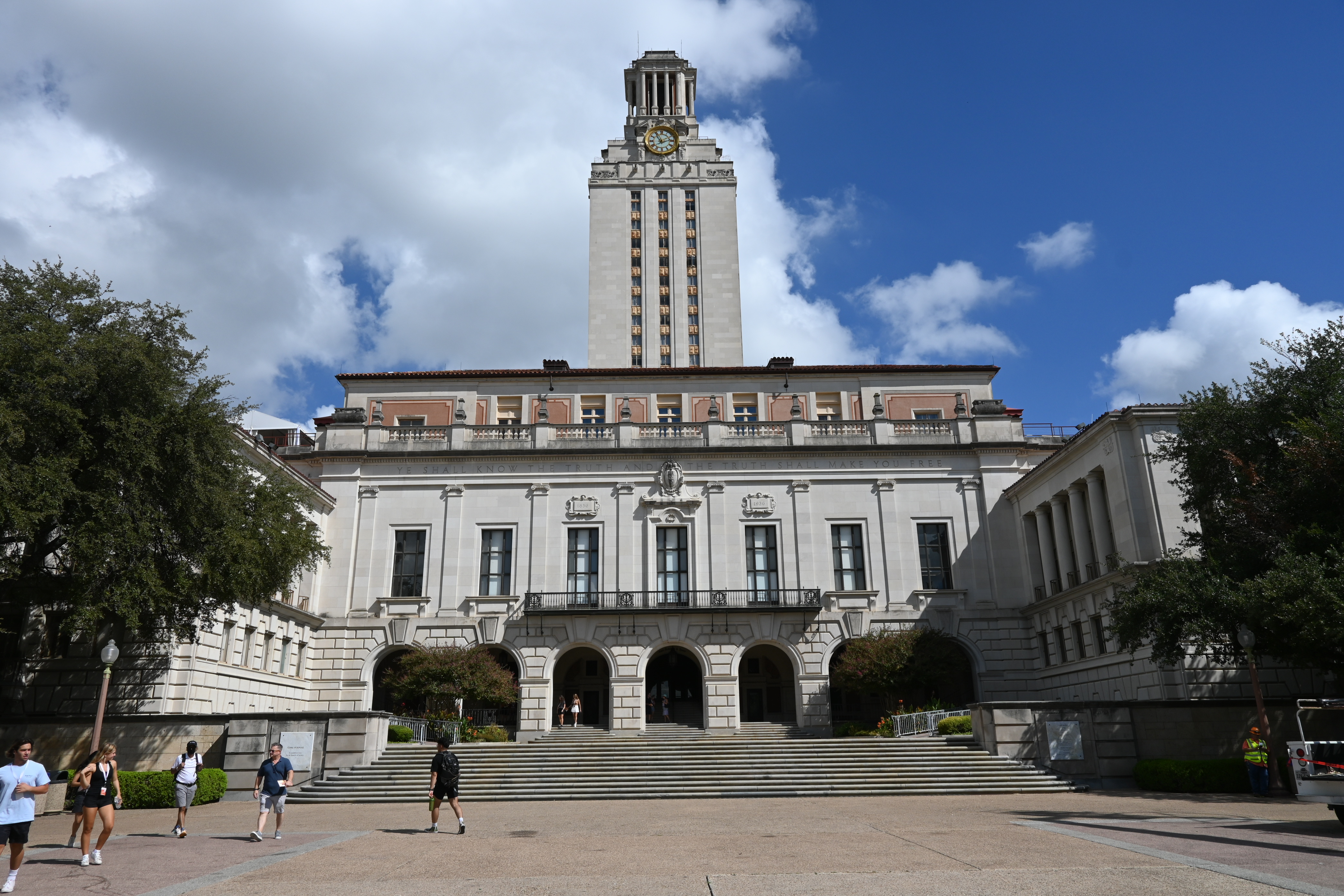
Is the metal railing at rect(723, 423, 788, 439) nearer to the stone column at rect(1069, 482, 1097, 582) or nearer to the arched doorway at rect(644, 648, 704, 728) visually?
the arched doorway at rect(644, 648, 704, 728)

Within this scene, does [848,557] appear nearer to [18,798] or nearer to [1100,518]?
[1100,518]

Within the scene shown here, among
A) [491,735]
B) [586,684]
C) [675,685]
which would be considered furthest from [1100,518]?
[491,735]

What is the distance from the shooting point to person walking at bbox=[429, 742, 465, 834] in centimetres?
1595

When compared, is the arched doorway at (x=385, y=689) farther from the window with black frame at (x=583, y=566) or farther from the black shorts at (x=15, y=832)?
the black shorts at (x=15, y=832)

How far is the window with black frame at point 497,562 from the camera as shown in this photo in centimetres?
3894

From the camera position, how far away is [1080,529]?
3425 cm

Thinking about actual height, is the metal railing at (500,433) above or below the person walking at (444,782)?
above

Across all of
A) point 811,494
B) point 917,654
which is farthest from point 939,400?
point 917,654

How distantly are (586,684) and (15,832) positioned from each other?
1216 inches

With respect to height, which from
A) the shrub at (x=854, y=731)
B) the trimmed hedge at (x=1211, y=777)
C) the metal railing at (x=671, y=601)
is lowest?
the trimmed hedge at (x=1211, y=777)

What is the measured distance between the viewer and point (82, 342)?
22.5 meters

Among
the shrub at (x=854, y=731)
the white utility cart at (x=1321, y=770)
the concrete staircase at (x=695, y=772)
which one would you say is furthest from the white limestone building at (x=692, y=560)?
the white utility cart at (x=1321, y=770)

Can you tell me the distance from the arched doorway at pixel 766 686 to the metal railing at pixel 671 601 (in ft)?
11.2

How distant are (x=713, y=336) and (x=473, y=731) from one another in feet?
149
